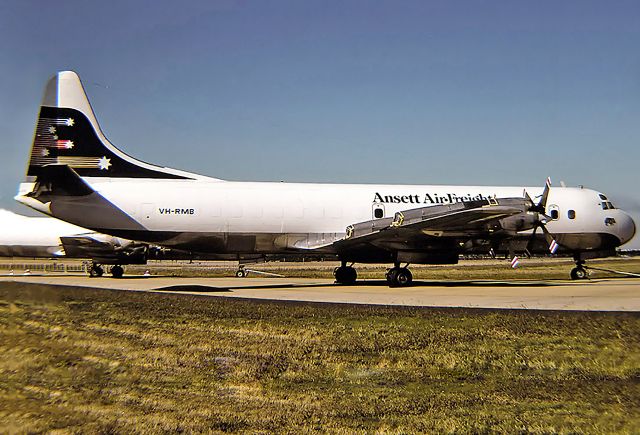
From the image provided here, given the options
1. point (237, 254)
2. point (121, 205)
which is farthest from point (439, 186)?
point (121, 205)

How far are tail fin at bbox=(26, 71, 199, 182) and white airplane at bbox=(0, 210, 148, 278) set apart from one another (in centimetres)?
1519

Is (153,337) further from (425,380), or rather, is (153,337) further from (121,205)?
(121,205)

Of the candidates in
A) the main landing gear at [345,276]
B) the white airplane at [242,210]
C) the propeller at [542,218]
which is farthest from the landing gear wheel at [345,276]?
the propeller at [542,218]

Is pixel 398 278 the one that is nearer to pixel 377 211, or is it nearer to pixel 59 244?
pixel 377 211

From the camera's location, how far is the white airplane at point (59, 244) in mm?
42312

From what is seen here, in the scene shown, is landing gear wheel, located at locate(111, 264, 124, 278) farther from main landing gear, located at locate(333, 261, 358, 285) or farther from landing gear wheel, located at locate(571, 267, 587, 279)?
landing gear wheel, located at locate(571, 267, 587, 279)

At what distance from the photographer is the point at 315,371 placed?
9.91 meters

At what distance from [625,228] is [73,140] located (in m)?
30.3

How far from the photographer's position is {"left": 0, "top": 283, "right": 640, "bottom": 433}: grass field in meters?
7.05

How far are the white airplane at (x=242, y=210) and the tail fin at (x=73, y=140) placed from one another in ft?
0.15

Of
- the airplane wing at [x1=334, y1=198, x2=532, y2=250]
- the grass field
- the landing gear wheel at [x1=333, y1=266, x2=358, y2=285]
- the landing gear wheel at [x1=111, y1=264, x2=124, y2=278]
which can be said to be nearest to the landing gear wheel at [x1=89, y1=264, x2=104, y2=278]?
the landing gear wheel at [x1=111, y1=264, x2=124, y2=278]

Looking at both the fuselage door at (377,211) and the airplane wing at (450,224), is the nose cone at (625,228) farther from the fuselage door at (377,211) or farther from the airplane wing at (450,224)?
the fuselage door at (377,211)

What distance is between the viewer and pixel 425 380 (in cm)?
940

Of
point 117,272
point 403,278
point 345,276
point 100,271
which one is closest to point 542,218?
point 403,278
